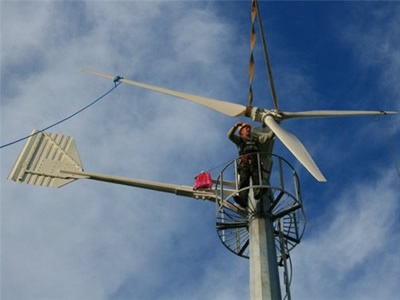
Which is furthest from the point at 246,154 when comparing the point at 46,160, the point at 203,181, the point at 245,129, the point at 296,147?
the point at 46,160

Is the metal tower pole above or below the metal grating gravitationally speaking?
below

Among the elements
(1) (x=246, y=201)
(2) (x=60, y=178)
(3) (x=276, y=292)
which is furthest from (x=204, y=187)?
(2) (x=60, y=178)

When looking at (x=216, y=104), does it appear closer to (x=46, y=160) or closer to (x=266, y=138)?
(x=266, y=138)

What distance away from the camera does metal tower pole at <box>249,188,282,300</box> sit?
18.7 metres

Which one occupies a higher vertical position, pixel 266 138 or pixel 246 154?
pixel 266 138

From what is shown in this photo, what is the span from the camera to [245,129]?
21266 mm

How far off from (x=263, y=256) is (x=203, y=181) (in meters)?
4.24

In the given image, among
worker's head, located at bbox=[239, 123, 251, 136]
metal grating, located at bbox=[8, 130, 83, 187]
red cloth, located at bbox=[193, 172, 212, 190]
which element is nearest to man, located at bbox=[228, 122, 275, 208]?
worker's head, located at bbox=[239, 123, 251, 136]

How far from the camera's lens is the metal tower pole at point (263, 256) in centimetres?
1867

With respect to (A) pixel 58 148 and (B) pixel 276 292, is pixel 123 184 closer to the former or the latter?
(A) pixel 58 148

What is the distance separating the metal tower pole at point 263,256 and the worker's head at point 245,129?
8.01 feet

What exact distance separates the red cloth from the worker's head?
7.90ft

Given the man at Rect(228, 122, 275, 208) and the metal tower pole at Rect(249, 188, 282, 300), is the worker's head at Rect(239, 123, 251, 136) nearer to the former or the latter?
the man at Rect(228, 122, 275, 208)

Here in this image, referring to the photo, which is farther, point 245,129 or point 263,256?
point 245,129
